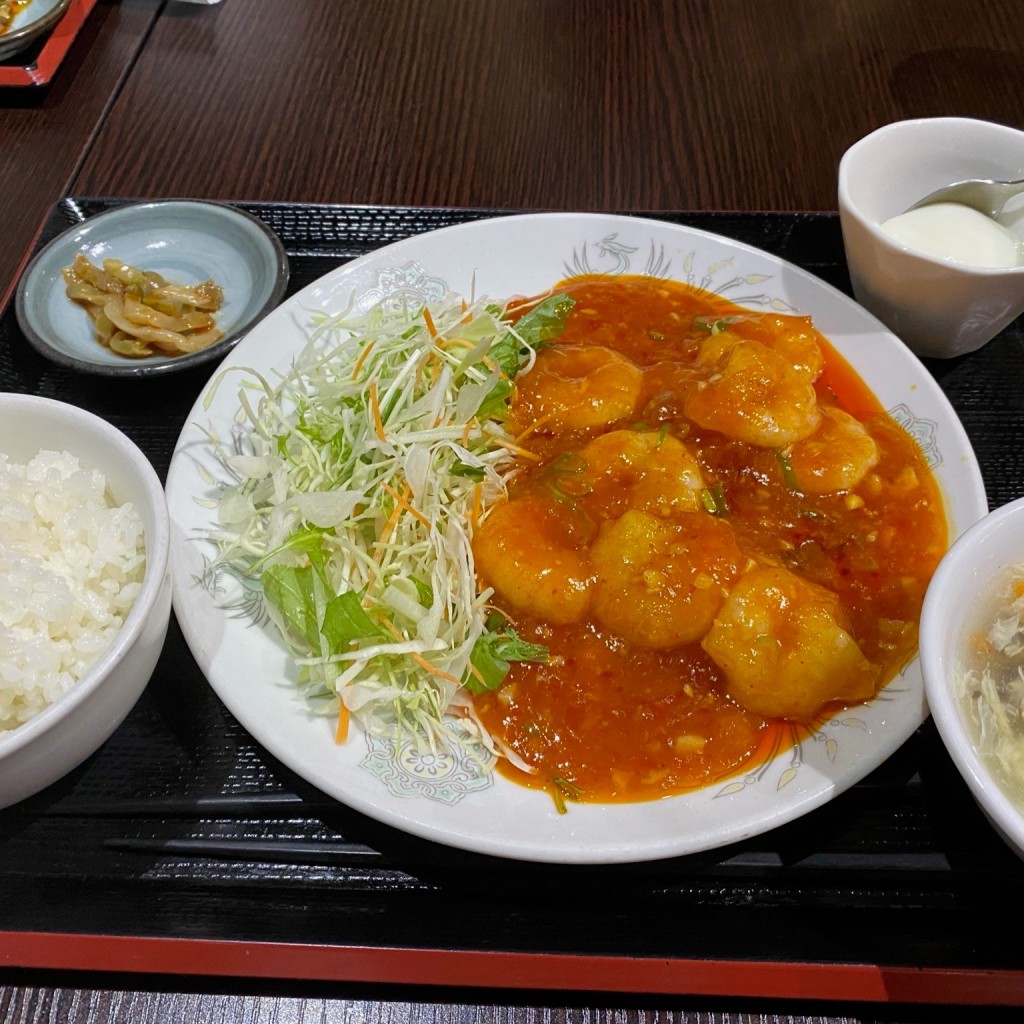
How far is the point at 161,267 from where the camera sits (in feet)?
9.82

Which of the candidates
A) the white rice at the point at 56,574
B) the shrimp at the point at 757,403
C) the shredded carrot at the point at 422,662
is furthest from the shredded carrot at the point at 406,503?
the shrimp at the point at 757,403

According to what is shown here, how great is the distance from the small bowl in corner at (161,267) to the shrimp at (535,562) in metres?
1.15

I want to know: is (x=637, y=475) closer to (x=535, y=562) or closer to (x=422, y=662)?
(x=535, y=562)

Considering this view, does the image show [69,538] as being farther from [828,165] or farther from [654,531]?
[828,165]

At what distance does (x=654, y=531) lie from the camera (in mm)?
1940

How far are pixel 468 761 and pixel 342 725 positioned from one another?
306 mm

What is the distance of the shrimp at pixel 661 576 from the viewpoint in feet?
6.16

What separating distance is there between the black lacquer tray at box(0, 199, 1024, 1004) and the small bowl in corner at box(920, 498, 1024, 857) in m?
0.26

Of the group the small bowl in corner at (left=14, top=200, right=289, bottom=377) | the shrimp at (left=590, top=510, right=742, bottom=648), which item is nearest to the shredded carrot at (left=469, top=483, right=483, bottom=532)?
the shrimp at (left=590, top=510, right=742, bottom=648)

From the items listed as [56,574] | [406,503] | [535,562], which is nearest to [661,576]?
[535,562]

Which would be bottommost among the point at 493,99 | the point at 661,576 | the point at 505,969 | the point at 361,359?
the point at 505,969

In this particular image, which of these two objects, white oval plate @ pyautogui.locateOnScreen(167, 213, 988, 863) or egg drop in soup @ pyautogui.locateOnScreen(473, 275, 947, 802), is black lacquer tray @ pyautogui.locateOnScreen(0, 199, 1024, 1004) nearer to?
white oval plate @ pyautogui.locateOnScreen(167, 213, 988, 863)

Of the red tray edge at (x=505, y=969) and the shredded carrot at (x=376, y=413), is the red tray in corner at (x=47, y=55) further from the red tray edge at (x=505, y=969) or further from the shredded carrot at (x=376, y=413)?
the red tray edge at (x=505, y=969)

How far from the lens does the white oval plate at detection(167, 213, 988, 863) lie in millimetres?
1694
